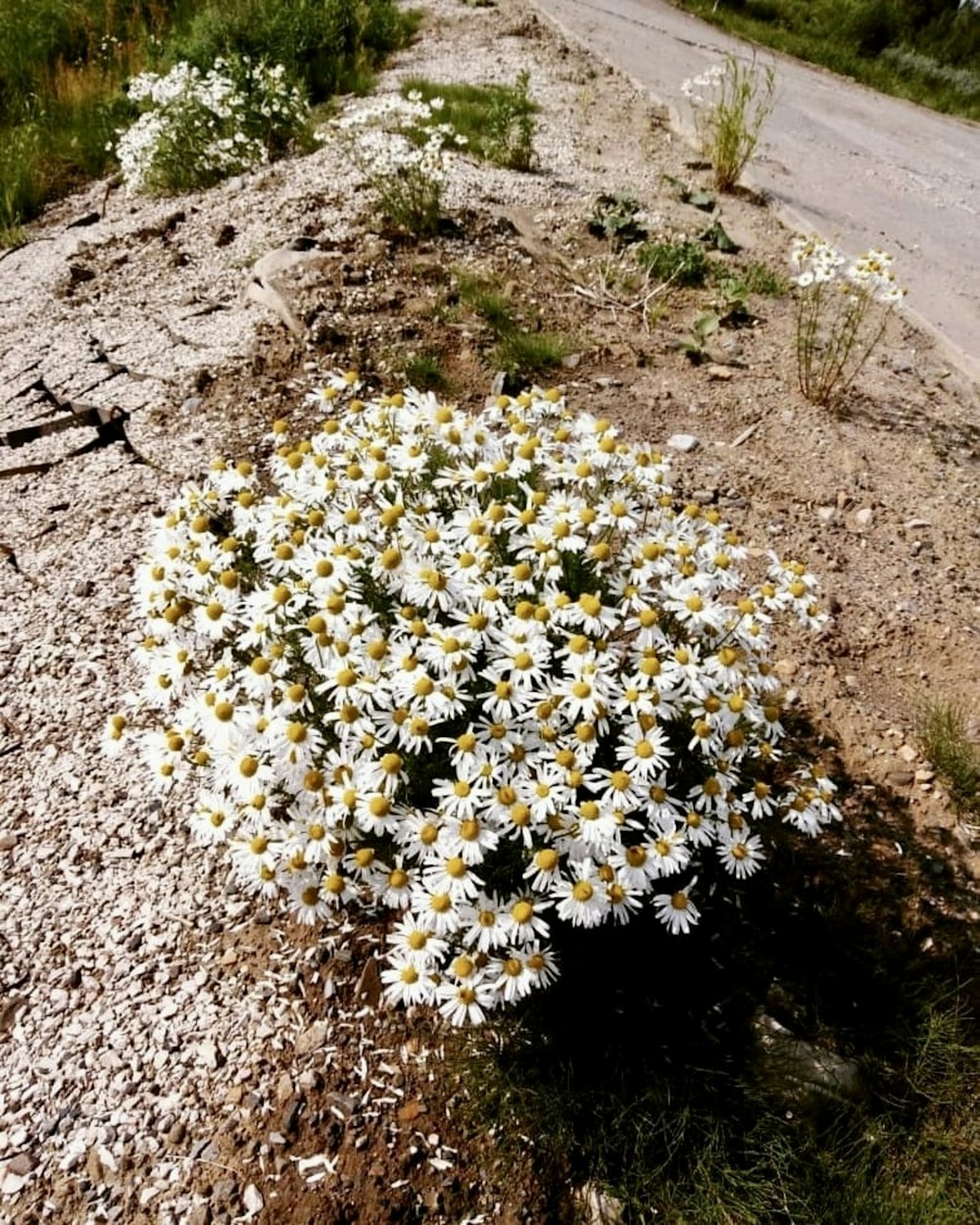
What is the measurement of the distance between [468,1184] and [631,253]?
5103mm

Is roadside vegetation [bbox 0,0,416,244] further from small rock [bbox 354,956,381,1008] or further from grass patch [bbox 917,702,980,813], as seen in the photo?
grass patch [bbox 917,702,980,813]

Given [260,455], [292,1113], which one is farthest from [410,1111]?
[260,455]

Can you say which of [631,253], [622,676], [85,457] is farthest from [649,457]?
[631,253]

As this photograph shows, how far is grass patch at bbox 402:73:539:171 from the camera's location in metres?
6.69

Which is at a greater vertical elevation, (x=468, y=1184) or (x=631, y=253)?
(x=631, y=253)

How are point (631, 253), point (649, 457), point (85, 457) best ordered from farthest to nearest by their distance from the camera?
point (631, 253)
point (85, 457)
point (649, 457)

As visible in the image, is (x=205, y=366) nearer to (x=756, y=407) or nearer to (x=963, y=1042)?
(x=756, y=407)

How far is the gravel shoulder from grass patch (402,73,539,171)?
33cm

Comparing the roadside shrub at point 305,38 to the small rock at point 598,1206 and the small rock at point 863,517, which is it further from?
the small rock at point 598,1206

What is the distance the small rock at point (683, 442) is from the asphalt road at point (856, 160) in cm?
188

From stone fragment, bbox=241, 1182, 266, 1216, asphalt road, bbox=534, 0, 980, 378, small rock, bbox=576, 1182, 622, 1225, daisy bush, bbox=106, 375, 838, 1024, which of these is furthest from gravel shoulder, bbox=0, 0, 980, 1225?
asphalt road, bbox=534, 0, 980, 378

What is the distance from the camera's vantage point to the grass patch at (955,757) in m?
2.93

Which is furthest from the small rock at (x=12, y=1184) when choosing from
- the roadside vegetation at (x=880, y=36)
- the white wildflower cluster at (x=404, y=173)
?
the roadside vegetation at (x=880, y=36)

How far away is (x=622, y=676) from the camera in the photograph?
2029 mm
